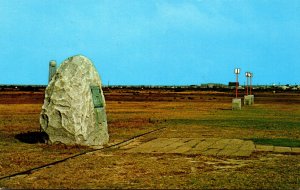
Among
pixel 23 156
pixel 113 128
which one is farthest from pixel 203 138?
pixel 23 156

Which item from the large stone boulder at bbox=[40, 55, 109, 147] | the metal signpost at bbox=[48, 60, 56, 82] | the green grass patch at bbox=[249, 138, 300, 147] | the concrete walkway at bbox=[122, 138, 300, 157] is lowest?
the green grass patch at bbox=[249, 138, 300, 147]

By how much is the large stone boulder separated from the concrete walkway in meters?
1.25

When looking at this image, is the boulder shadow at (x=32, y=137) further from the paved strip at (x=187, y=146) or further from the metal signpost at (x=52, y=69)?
the paved strip at (x=187, y=146)

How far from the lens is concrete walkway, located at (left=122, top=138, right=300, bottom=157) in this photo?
1345cm

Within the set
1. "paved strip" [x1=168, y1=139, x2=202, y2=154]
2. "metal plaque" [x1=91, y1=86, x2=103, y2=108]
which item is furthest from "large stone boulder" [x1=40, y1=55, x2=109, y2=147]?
"paved strip" [x1=168, y1=139, x2=202, y2=154]

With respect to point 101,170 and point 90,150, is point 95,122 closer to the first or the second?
point 90,150

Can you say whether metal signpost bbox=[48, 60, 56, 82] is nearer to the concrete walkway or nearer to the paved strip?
the concrete walkway

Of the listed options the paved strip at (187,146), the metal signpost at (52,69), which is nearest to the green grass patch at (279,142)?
the paved strip at (187,146)

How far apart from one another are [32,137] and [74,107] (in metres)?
3.51

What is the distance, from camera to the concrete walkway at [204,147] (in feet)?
44.1

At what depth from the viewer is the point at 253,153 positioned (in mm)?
13344

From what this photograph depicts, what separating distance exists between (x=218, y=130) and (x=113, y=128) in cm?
439

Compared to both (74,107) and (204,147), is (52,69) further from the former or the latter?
(204,147)

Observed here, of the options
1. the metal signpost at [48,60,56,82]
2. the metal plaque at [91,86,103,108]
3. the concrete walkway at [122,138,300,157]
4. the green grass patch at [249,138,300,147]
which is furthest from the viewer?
the metal signpost at [48,60,56,82]
